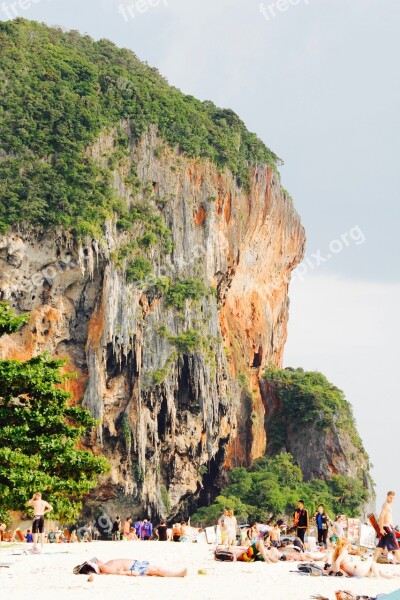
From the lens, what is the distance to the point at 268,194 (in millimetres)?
67625

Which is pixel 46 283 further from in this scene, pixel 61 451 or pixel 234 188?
pixel 61 451

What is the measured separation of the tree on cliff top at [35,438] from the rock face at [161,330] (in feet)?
86.3

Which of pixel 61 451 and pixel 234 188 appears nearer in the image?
pixel 61 451

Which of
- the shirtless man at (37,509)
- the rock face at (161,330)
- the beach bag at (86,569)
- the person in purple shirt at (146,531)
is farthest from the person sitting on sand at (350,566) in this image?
the rock face at (161,330)

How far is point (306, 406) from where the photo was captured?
203ft

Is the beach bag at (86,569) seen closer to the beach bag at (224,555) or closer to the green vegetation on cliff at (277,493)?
the beach bag at (224,555)

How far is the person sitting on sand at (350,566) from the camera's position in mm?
16453

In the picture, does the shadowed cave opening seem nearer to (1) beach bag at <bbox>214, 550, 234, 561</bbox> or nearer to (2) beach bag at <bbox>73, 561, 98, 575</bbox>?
(1) beach bag at <bbox>214, 550, 234, 561</bbox>

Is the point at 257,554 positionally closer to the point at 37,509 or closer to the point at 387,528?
the point at 387,528

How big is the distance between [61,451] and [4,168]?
34.6 metres

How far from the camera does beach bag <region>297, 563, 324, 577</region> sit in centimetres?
1693

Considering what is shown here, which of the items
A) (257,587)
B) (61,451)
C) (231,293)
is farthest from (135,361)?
(257,587)

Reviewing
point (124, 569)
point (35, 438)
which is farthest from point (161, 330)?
point (124, 569)

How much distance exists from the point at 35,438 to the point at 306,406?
43.4 m
